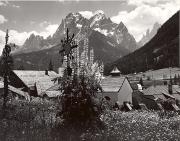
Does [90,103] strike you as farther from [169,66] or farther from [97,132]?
[169,66]

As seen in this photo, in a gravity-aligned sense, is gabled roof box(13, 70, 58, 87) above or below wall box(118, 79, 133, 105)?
above

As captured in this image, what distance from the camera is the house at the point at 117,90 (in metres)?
48.8

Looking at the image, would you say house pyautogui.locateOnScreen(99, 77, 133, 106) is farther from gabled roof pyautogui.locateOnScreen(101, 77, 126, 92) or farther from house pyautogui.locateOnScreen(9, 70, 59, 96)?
house pyautogui.locateOnScreen(9, 70, 59, 96)

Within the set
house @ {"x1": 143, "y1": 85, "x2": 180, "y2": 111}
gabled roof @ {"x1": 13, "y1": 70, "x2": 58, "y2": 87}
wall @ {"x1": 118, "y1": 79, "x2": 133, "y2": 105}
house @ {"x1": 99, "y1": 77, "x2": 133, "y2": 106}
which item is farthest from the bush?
gabled roof @ {"x1": 13, "y1": 70, "x2": 58, "y2": 87}

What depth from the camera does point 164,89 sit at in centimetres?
6869

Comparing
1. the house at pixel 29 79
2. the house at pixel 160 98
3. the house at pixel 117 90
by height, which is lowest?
the house at pixel 160 98

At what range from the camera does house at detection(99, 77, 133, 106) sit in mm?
48825

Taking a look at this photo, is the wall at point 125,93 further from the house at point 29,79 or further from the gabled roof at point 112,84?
the house at point 29,79

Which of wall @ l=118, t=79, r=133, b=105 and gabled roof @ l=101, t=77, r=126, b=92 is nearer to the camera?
gabled roof @ l=101, t=77, r=126, b=92

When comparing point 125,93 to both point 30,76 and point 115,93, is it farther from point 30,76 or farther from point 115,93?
point 30,76

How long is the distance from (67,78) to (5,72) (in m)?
12.4

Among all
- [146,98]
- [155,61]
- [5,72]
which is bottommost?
[146,98]

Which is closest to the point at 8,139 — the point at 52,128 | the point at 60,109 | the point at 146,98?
the point at 52,128

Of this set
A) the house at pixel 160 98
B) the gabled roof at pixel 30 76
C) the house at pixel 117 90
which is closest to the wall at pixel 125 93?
the house at pixel 117 90
